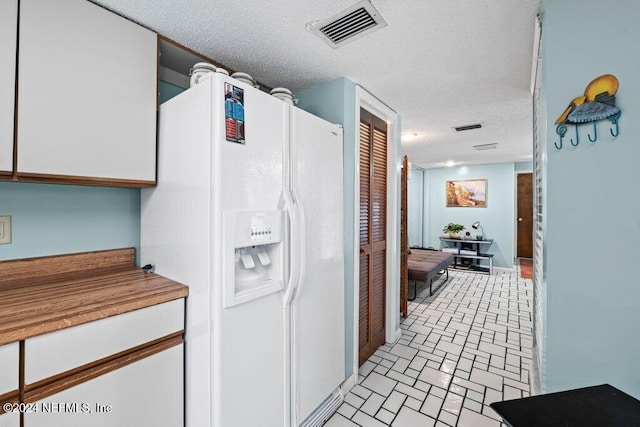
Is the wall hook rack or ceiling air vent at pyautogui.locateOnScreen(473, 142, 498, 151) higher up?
ceiling air vent at pyautogui.locateOnScreen(473, 142, 498, 151)

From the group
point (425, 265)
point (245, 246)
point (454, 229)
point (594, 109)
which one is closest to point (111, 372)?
point (245, 246)

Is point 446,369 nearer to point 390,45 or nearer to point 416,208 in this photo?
point 390,45

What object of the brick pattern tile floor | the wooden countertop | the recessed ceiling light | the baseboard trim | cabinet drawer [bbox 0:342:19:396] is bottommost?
the brick pattern tile floor

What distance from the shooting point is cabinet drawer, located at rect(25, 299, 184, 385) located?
3.13 ft

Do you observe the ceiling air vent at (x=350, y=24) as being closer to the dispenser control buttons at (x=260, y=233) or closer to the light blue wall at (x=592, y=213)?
the light blue wall at (x=592, y=213)

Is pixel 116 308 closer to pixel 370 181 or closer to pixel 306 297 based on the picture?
pixel 306 297

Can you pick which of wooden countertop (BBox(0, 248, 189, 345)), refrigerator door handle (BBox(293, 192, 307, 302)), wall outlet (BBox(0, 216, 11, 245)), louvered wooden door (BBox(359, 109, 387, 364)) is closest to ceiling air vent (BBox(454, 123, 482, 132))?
louvered wooden door (BBox(359, 109, 387, 364))

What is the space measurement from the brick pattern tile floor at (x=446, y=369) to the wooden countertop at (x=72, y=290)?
4.62 feet

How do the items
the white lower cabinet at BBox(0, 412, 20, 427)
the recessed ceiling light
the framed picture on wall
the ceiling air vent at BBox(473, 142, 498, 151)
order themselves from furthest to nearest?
the framed picture on wall
the ceiling air vent at BBox(473, 142, 498, 151)
the recessed ceiling light
the white lower cabinet at BBox(0, 412, 20, 427)

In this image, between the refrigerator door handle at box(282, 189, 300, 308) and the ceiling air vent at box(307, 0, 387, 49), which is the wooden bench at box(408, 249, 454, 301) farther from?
the ceiling air vent at box(307, 0, 387, 49)

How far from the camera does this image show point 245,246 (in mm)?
1286

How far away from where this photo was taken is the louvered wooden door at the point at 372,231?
2414 millimetres

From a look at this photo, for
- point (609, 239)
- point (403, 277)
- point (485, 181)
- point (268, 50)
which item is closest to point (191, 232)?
point (268, 50)

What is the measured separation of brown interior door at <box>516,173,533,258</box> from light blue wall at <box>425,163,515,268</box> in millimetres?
658
